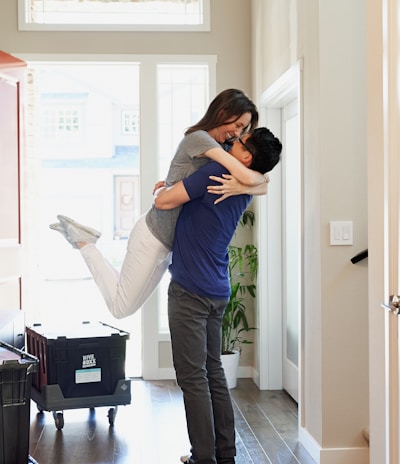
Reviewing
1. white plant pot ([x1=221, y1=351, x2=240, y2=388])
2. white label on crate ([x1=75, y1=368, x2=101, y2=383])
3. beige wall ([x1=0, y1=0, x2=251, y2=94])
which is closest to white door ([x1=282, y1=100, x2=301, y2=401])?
white plant pot ([x1=221, y1=351, x2=240, y2=388])

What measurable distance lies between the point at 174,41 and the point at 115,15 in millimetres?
461

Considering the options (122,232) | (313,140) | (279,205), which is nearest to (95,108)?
(122,232)

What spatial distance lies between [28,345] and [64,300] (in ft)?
20.9

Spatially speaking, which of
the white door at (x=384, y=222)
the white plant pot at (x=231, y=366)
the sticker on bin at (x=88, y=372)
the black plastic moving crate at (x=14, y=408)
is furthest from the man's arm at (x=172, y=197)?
the white plant pot at (x=231, y=366)

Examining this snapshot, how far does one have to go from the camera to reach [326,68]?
10.5 feet

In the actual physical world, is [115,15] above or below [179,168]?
above

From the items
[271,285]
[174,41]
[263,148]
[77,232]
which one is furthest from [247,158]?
[174,41]

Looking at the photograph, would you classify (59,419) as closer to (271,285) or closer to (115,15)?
(271,285)

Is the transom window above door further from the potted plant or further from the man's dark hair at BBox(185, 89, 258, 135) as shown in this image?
the man's dark hair at BBox(185, 89, 258, 135)

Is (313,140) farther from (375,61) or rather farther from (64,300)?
(64,300)

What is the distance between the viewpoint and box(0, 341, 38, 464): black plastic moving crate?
8.91 feet

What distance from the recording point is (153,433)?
375 centimetres

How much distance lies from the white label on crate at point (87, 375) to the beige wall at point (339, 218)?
1238mm

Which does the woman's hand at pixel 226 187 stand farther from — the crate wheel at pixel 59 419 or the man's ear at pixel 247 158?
the crate wheel at pixel 59 419
